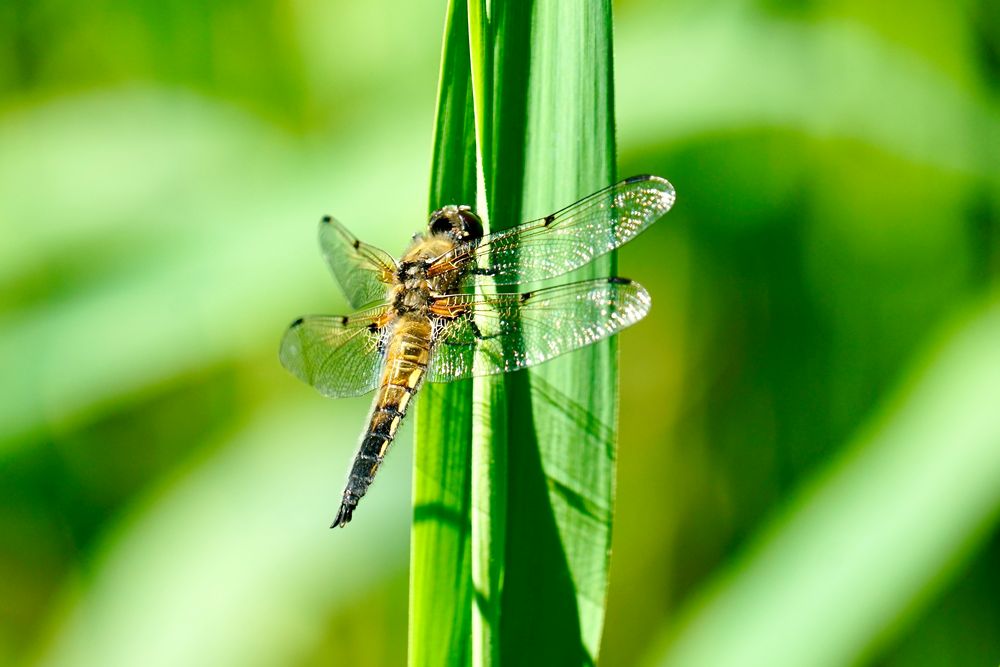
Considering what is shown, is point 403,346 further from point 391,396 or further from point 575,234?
point 575,234

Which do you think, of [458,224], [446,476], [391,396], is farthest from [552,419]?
[391,396]

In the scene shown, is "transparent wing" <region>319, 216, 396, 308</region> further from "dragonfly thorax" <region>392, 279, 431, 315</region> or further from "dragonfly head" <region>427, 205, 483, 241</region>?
"dragonfly head" <region>427, 205, 483, 241</region>

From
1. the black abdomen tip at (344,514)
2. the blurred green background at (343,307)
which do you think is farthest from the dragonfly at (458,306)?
the blurred green background at (343,307)

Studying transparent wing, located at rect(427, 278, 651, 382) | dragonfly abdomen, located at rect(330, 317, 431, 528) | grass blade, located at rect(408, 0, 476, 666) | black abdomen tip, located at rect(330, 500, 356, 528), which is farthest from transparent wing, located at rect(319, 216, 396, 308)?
grass blade, located at rect(408, 0, 476, 666)

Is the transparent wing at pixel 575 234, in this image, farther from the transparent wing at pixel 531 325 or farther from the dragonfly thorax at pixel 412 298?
the dragonfly thorax at pixel 412 298

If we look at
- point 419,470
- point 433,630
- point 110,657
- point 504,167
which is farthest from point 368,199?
point 110,657

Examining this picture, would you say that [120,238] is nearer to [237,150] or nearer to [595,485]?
[237,150]

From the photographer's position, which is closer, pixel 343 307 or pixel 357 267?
pixel 357 267
